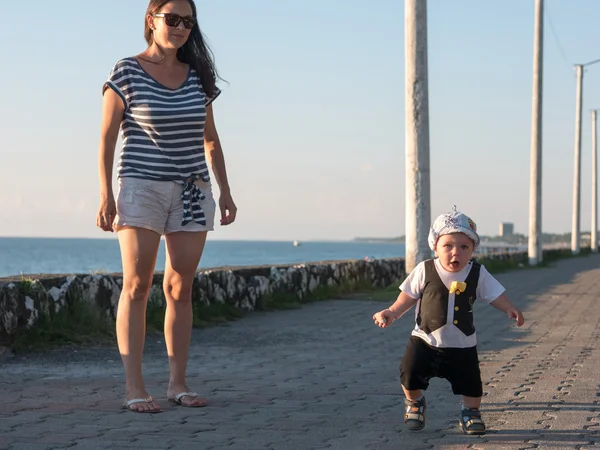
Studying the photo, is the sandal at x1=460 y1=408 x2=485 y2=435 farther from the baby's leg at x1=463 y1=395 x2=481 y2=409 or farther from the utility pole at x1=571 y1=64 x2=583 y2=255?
the utility pole at x1=571 y1=64 x2=583 y2=255

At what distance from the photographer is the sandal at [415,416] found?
552 centimetres

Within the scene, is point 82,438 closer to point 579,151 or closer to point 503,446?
point 503,446

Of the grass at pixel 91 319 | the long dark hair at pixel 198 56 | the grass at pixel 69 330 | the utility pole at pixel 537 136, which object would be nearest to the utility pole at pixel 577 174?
the utility pole at pixel 537 136

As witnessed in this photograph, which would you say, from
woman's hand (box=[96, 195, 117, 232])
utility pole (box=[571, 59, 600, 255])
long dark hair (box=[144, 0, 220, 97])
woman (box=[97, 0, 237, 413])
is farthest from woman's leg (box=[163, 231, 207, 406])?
utility pole (box=[571, 59, 600, 255])

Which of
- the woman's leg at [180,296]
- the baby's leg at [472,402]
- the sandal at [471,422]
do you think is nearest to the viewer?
the sandal at [471,422]

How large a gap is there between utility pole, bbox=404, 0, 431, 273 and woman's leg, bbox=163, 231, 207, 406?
1029cm

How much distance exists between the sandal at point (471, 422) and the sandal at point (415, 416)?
0.69ft

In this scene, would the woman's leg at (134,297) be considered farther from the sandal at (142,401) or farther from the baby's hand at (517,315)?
the baby's hand at (517,315)

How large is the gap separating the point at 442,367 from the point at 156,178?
1.93 meters

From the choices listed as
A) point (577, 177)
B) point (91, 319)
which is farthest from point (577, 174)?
point (91, 319)

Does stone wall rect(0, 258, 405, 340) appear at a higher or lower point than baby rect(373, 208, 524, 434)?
lower

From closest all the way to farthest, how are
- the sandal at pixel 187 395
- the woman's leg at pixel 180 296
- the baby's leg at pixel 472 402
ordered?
the baby's leg at pixel 472 402, the sandal at pixel 187 395, the woman's leg at pixel 180 296

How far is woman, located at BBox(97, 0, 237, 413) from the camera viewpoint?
6.15 metres

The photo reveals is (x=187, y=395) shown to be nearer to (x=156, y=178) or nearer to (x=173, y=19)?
(x=156, y=178)
